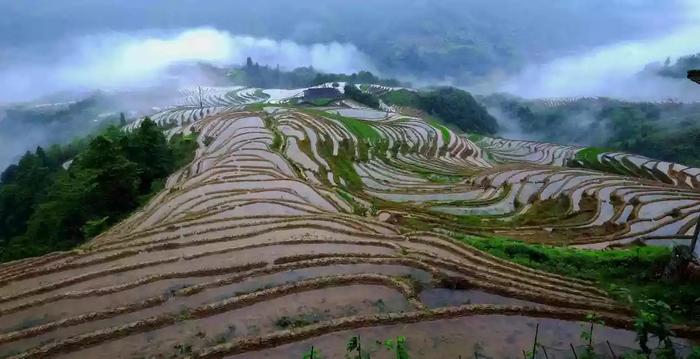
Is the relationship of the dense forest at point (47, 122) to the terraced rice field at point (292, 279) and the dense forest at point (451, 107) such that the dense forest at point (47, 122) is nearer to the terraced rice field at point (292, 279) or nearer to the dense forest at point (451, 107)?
the dense forest at point (451, 107)

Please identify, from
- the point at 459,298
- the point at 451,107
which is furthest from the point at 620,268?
the point at 451,107

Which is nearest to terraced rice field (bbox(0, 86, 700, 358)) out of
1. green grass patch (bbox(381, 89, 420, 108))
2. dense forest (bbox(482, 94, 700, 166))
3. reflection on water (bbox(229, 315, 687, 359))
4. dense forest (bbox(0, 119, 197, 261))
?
reflection on water (bbox(229, 315, 687, 359))

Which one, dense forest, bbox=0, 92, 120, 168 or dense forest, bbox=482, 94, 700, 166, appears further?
dense forest, bbox=0, 92, 120, 168

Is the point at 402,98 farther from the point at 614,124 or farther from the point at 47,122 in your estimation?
the point at 47,122

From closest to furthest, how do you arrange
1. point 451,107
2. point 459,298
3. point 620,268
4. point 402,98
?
point 459,298 → point 620,268 → point 451,107 → point 402,98

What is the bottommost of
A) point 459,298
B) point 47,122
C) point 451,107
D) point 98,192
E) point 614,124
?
point 459,298

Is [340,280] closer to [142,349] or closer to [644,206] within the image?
[142,349]

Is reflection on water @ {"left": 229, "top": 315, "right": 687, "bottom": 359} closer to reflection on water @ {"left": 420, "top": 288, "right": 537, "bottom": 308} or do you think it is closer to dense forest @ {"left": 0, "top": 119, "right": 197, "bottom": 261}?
reflection on water @ {"left": 420, "top": 288, "right": 537, "bottom": 308}

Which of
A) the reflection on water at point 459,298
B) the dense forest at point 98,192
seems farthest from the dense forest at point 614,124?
the dense forest at point 98,192
